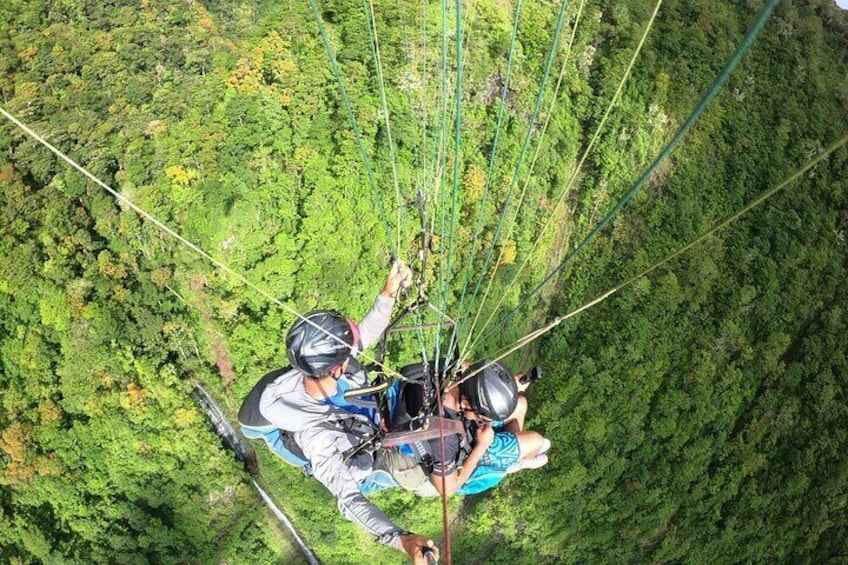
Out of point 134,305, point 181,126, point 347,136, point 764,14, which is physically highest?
point 764,14

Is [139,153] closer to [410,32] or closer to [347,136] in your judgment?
[347,136]

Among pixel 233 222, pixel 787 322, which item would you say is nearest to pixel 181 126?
pixel 233 222

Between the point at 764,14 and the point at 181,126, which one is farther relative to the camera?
the point at 181,126

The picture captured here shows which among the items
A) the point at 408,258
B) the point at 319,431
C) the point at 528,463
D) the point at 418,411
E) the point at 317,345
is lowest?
the point at 408,258

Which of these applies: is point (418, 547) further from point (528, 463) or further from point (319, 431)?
point (528, 463)

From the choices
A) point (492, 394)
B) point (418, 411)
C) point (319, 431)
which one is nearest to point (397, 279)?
point (418, 411)

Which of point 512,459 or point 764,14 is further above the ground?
point 764,14

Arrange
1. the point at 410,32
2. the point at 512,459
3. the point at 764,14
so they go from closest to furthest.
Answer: the point at 764,14, the point at 512,459, the point at 410,32
